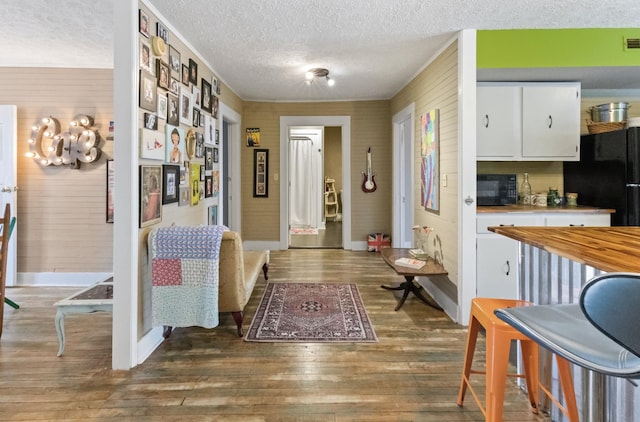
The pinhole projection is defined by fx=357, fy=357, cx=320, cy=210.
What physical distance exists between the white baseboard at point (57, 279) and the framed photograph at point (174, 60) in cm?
250

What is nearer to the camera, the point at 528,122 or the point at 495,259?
the point at 495,259

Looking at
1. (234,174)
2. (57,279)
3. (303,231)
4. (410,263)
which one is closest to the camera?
(410,263)

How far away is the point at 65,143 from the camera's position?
13.1 ft

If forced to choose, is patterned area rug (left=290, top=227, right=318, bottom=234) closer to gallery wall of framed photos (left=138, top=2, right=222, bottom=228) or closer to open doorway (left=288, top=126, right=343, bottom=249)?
open doorway (left=288, top=126, right=343, bottom=249)

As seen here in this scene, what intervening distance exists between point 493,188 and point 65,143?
15.0 ft

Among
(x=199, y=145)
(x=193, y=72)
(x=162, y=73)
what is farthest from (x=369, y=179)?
(x=162, y=73)

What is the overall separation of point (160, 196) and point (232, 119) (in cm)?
274

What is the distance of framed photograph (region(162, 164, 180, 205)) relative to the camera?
2791 millimetres

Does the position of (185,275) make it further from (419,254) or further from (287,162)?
(287,162)

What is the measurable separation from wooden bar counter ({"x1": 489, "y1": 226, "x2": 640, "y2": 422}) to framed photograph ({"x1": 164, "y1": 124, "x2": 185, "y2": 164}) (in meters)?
2.43

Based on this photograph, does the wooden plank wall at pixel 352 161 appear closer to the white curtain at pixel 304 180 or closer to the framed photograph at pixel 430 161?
the framed photograph at pixel 430 161

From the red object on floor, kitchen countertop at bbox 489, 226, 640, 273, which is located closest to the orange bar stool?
kitchen countertop at bbox 489, 226, 640, 273

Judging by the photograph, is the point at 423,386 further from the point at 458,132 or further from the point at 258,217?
the point at 258,217

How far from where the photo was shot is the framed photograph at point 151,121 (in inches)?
97.5
